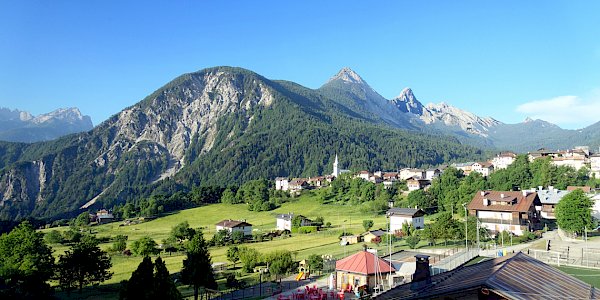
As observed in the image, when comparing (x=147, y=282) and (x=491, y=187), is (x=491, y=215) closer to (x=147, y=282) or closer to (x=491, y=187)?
(x=491, y=187)

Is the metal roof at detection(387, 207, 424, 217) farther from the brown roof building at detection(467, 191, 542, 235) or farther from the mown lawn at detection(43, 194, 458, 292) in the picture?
the brown roof building at detection(467, 191, 542, 235)

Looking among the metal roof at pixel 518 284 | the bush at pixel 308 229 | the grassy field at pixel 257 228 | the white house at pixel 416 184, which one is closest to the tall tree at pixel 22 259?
the grassy field at pixel 257 228

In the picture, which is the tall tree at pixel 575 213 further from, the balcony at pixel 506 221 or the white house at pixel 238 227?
the white house at pixel 238 227

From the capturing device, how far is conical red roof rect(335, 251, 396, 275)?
33.9 metres

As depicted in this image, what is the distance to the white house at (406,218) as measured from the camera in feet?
232

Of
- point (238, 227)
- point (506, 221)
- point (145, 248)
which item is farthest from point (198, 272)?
point (238, 227)

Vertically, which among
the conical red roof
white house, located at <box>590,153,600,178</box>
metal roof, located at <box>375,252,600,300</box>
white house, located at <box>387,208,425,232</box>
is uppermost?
white house, located at <box>590,153,600,178</box>

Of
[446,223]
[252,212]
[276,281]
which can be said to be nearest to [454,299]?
[276,281]

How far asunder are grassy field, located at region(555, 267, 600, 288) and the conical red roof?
1385 centimetres

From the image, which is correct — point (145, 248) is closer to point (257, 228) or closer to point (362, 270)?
point (257, 228)

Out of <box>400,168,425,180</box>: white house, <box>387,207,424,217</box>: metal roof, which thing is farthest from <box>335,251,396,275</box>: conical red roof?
<box>400,168,425,180</box>: white house

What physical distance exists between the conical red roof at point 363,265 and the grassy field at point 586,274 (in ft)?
45.4

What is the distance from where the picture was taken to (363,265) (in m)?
34.1

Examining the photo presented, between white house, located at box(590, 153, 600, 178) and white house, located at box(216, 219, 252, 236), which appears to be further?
white house, located at box(590, 153, 600, 178)
